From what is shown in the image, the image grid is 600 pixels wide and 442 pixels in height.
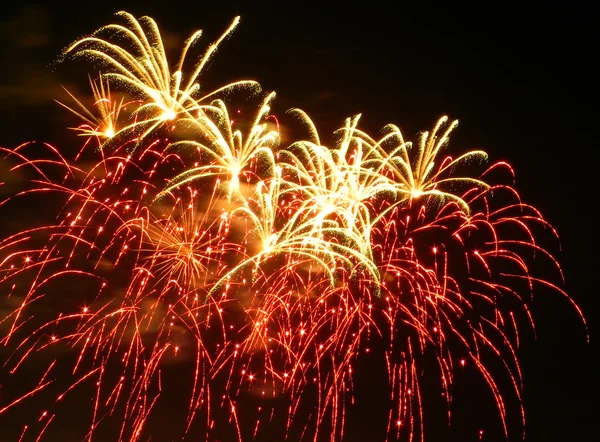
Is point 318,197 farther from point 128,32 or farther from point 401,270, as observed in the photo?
point 128,32

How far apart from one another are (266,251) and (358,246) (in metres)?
1.42

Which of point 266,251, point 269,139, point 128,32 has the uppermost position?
point 128,32

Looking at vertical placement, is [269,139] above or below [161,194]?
above

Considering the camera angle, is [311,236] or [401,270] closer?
[311,236]

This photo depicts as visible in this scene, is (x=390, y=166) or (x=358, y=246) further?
(x=390, y=166)

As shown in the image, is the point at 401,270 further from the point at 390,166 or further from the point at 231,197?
the point at 231,197

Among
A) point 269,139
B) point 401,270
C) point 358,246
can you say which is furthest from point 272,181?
point 401,270

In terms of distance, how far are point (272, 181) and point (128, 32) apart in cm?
329

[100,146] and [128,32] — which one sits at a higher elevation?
Answer: [128,32]

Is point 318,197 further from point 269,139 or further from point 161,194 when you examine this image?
point 161,194

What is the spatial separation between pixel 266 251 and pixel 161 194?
6.17 feet

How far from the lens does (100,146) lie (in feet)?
39.3

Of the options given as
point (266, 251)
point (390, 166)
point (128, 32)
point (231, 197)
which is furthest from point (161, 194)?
point (390, 166)

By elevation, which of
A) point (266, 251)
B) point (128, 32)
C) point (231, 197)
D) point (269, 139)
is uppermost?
point (128, 32)
